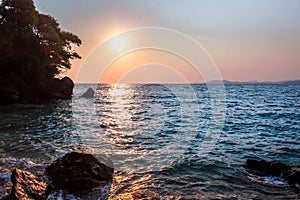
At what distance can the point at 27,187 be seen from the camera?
659cm

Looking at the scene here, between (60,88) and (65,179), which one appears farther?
(60,88)

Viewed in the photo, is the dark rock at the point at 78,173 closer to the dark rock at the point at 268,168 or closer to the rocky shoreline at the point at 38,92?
the dark rock at the point at 268,168

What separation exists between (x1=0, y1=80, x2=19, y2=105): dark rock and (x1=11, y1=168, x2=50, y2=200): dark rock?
2804 centimetres

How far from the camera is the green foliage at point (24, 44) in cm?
3316

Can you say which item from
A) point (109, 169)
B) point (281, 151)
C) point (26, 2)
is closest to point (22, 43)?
point (26, 2)

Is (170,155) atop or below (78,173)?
below

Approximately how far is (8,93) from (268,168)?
32.2 metres

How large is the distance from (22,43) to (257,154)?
36101mm

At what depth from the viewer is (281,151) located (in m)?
12.8

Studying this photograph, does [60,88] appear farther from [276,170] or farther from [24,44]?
[276,170]

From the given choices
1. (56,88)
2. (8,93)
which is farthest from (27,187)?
(56,88)

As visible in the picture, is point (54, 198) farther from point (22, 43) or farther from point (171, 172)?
point (22, 43)

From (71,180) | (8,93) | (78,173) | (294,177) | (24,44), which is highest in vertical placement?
(24,44)

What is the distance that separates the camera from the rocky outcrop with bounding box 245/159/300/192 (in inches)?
342
